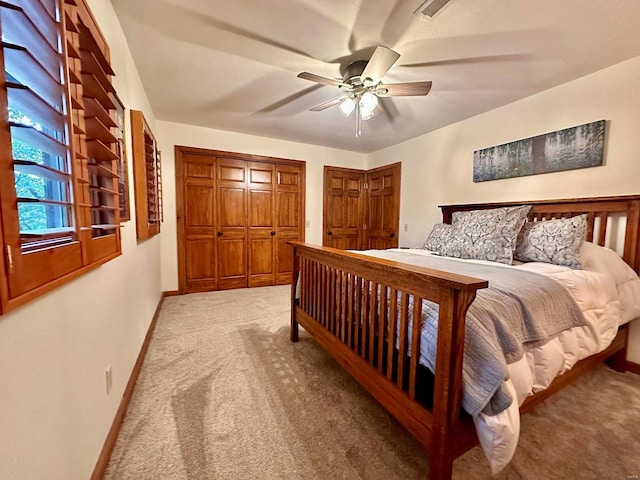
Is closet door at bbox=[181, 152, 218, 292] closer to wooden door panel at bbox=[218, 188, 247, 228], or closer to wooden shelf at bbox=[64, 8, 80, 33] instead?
wooden door panel at bbox=[218, 188, 247, 228]

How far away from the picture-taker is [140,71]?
7.30 ft

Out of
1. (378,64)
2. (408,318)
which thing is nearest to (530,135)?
(378,64)

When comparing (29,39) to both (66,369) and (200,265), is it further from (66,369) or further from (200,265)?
(200,265)

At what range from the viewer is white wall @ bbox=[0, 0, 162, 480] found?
625mm

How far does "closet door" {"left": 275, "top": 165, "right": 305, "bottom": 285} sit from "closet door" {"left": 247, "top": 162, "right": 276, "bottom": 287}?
0.08m

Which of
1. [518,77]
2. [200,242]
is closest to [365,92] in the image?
[518,77]

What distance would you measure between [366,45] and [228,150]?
2.60 m

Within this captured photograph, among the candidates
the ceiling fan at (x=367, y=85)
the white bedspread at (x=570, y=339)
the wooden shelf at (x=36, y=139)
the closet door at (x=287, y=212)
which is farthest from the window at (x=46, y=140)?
the closet door at (x=287, y=212)

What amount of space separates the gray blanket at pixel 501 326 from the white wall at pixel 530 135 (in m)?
1.34

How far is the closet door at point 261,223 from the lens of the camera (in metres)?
4.10

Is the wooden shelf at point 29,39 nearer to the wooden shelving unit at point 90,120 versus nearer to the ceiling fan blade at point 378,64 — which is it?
the wooden shelving unit at point 90,120

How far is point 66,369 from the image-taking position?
0.88m

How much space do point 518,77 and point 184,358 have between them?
3582 mm

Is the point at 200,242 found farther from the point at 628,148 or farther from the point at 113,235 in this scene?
the point at 628,148
